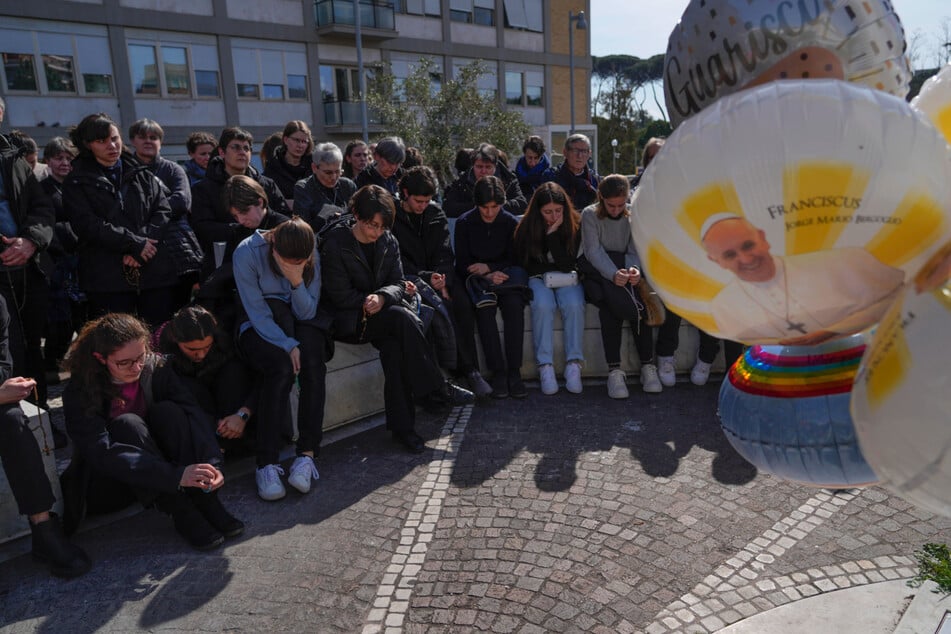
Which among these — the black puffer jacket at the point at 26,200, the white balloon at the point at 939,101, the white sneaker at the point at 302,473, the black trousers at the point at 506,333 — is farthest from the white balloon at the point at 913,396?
the black puffer jacket at the point at 26,200

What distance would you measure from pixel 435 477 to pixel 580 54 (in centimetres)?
3217

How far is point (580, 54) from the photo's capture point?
33.4m

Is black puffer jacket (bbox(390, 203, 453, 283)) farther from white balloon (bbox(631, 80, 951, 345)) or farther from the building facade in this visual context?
the building facade

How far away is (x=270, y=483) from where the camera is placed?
169 inches

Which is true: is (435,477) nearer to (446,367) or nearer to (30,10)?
(446,367)

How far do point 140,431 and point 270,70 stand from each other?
23.1 meters

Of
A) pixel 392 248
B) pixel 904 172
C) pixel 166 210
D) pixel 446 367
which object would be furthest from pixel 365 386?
pixel 904 172

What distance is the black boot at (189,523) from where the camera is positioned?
12.3 feet

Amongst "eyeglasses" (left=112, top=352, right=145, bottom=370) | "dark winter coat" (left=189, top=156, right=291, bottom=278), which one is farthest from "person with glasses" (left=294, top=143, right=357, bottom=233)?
"eyeglasses" (left=112, top=352, right=145, bottom=370)

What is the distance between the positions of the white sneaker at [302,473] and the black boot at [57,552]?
1.13 meters

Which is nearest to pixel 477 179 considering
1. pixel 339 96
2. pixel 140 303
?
pixel 140 303

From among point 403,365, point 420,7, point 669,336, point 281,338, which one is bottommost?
point 669,336

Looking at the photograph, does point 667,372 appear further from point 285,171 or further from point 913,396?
point 913,396

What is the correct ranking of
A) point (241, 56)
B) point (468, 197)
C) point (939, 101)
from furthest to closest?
point (241, 56), point (468, 197), point (939, 101)
